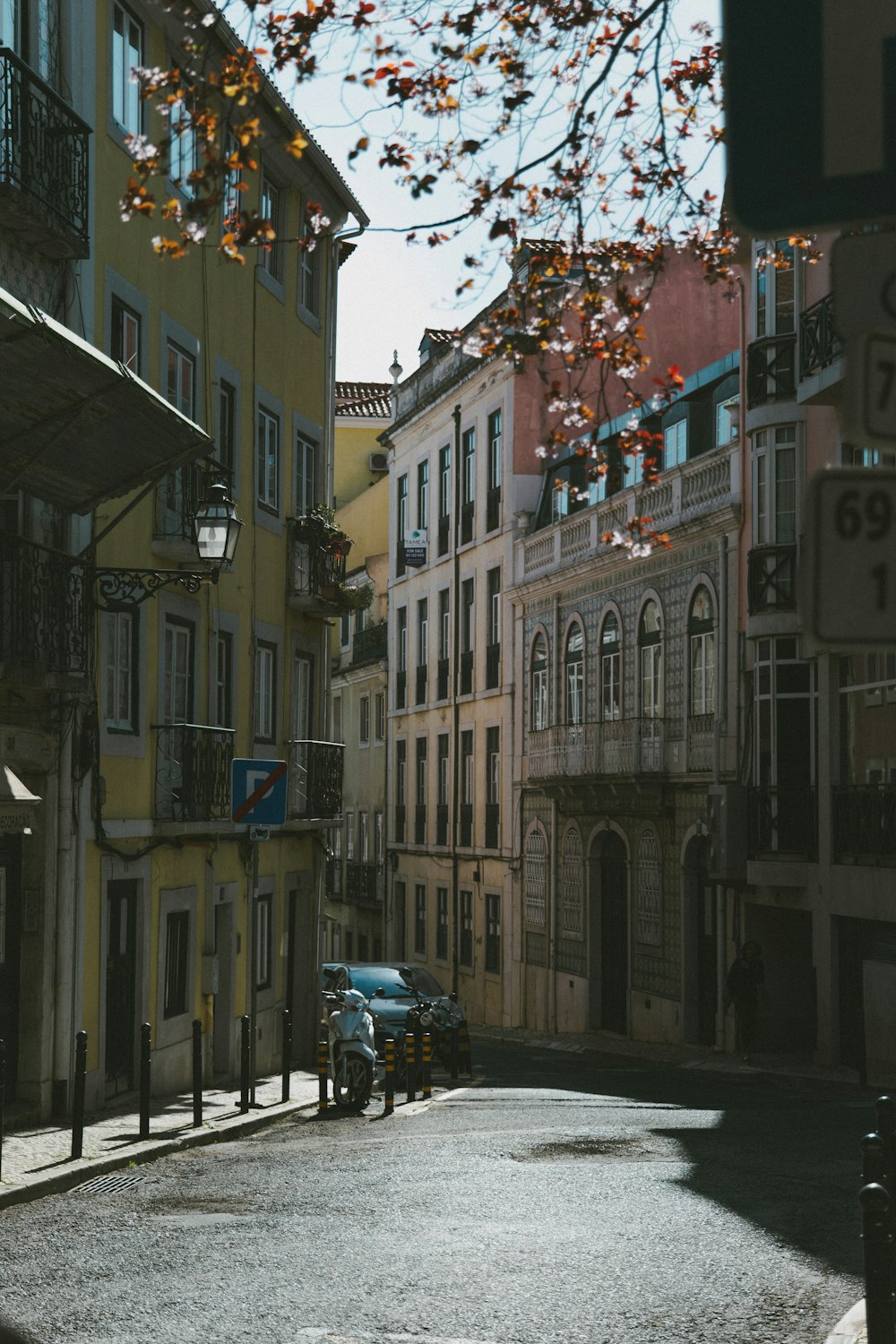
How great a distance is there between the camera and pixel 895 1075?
24.6 meters

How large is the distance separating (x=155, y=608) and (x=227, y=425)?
3.92m

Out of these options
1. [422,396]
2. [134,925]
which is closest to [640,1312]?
[134,925]

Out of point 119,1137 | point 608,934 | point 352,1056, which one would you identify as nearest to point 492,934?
point 608,934

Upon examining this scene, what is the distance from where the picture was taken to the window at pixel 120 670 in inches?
729

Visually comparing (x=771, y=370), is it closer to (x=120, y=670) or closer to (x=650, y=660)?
(x=650, y=660)

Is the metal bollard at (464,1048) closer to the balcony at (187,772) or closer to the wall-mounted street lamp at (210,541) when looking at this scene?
the balcony at (187,772)

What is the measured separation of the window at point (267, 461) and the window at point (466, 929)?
23.1m

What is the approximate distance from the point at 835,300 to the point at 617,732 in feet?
99.5

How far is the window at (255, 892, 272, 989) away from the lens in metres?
24.7

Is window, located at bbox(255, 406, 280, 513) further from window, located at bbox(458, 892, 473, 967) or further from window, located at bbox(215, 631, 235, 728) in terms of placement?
window, located at bbox(458, 892, 473, 967)

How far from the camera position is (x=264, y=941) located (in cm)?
2512

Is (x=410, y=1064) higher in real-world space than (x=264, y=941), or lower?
lower

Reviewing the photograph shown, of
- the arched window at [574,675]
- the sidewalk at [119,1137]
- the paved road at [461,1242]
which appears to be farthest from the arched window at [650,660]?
the paved road at [461,1242]

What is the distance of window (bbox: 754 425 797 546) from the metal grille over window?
1350 centimetres
